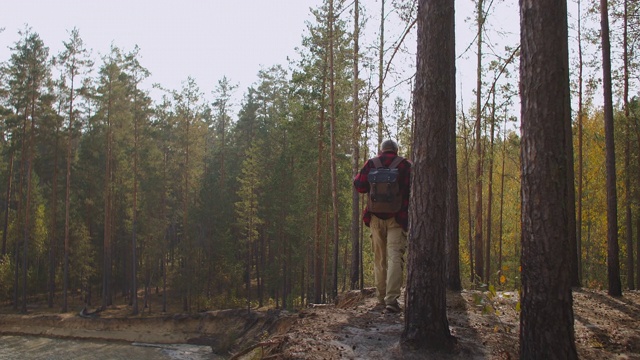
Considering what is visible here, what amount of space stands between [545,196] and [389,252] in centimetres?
286

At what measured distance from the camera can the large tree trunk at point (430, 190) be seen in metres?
4.38

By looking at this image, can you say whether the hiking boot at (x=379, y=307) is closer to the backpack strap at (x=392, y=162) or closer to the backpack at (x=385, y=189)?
the backpack at (x=385, y=189)

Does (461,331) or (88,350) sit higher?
(461,331)

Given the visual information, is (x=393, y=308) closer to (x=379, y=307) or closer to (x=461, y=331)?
(x=379, y=307)

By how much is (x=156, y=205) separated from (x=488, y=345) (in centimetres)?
3242

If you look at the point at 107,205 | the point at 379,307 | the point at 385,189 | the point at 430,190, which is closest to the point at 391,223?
the point at 385,189

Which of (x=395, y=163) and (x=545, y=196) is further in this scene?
(x=395, y=163)

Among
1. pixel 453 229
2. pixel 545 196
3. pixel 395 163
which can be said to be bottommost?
pixel 453 229

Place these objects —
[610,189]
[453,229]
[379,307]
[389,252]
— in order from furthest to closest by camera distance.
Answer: [610,189] → [453,229] → [379,307] → [389,252]

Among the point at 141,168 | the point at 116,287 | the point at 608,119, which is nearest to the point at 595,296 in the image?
the point at 608,119

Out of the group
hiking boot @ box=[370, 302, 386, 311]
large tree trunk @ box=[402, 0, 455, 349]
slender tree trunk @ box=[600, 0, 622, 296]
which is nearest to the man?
hiking boot @ box=[370, 302, 386, 311]

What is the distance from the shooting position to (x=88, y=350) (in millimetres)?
24281

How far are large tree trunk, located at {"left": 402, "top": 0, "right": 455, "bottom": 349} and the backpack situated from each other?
146 centimetres

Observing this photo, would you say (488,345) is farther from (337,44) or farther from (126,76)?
(126,76)
